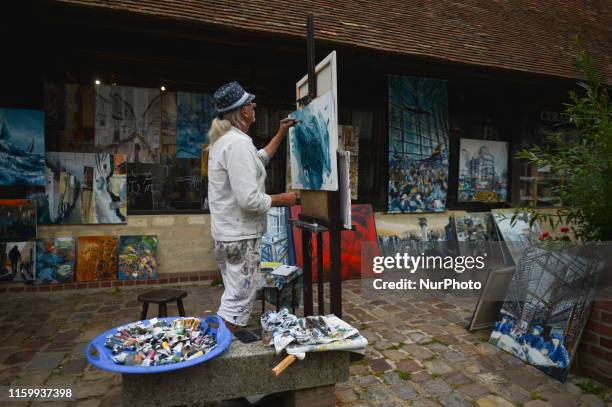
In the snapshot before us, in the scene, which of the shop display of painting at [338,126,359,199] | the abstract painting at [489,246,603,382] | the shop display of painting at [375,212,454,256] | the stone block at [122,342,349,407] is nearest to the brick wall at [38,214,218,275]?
the shop display of painting at [338,126,359,199]

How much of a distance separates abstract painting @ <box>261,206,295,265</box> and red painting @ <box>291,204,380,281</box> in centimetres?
12

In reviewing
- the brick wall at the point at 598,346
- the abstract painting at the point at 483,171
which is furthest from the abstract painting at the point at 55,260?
the abstract painting at the point at 483,171

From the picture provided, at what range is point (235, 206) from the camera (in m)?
2.76

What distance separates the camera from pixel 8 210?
5086 millimetres

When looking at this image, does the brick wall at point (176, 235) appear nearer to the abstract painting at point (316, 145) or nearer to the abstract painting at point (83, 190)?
the abstract painting at point (83, 190)

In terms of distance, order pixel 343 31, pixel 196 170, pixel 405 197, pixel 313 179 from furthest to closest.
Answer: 1. pixel 405 197
2. pixel 196 170
3. pixel 343 31
4. pixel 313 179

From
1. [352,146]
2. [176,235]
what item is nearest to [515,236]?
[352,146]

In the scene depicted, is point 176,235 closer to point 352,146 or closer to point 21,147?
point 21,147

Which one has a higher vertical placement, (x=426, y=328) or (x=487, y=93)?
(x=487, y=93)

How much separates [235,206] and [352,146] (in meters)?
4.35

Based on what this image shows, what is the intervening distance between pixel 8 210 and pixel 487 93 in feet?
29.0

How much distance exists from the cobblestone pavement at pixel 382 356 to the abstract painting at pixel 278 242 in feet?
3.94

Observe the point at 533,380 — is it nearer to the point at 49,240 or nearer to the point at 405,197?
the point at 405,197

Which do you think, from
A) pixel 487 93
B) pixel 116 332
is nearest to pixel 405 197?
pixel 487 93
